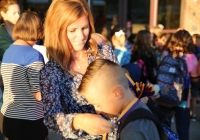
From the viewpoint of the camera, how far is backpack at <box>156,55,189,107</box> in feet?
12.3

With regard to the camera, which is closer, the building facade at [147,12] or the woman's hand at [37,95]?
the woman's hand at [37,95]

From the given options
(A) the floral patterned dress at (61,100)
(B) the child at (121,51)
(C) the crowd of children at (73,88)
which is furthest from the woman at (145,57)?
(A) the floral patterned dress at (61,100)

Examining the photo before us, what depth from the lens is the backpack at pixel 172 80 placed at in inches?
147

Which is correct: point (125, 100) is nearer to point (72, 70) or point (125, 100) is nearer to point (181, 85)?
point (72, 70)

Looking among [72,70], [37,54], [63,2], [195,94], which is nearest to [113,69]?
[72,70]

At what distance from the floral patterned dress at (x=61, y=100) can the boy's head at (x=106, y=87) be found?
0.55 feet

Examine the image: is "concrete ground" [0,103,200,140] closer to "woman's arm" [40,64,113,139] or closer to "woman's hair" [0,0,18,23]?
"woman's hair" [0,0,18,23]

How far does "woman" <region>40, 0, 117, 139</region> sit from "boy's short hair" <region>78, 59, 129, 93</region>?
192 mm

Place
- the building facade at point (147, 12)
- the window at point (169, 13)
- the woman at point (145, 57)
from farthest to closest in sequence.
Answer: the window at point (169, 13) < the building facade at point (147, 12) < the woman at point (145, 57)

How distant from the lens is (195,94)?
555 centimetres

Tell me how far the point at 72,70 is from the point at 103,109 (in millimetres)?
426

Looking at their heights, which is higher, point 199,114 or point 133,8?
point 133,8

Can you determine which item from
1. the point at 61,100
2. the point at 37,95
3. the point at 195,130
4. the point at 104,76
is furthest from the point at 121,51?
the point at 104,76

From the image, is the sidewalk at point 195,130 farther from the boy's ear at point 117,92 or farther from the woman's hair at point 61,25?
the boy's ear at point 117,92
